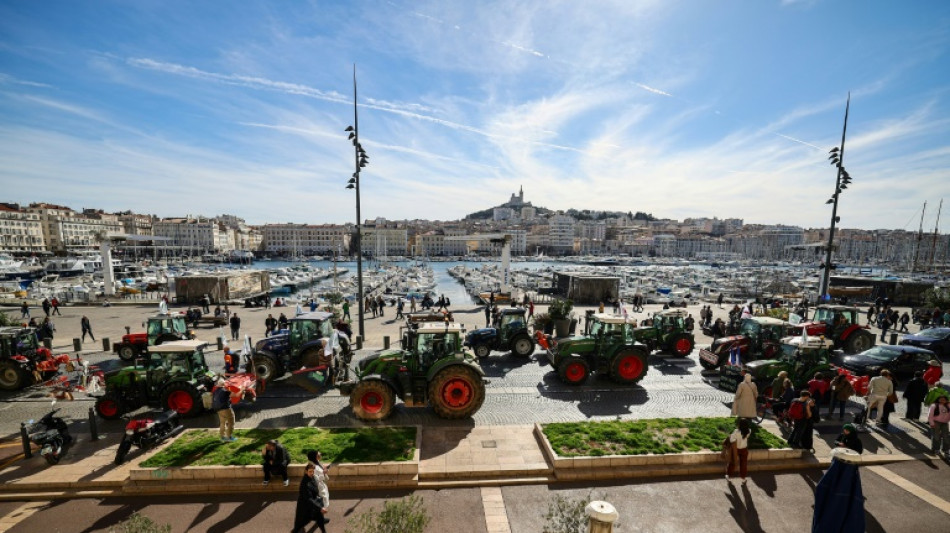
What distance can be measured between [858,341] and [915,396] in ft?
25.3

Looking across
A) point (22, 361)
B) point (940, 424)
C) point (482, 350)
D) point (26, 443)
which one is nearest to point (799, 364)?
point (940, 424)

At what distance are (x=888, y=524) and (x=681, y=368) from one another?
7713mm

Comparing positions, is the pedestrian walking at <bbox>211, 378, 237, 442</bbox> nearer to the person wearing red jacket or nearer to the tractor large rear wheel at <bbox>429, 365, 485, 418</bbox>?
the tractor large rear wheel at <bbox>429, 365, 485, 418</bbox>

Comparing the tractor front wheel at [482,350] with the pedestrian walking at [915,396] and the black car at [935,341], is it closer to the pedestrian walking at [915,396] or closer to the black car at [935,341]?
the pedestrian walking at [915,396]

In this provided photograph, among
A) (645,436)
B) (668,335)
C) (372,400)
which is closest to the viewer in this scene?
(645,436)

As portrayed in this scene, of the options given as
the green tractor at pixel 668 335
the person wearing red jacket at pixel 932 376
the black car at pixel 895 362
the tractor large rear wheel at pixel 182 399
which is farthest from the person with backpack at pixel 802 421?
the tractor large rear wheel at pixel 182 399

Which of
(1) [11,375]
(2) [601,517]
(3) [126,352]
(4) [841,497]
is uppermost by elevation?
(2) [601,517]

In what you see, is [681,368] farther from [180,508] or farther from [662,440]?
[180,508]

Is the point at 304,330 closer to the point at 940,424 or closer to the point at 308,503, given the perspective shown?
the point at 308,503

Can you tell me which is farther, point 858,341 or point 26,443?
point 858,341

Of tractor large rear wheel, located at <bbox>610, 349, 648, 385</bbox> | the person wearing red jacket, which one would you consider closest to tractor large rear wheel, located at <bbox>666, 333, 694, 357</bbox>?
tractor large rear wheel, located at <bbox>610, 349, 648, 385</bbox>

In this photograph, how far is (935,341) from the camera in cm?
1412

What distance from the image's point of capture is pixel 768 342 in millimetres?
12852

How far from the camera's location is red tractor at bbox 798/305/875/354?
582 inches
